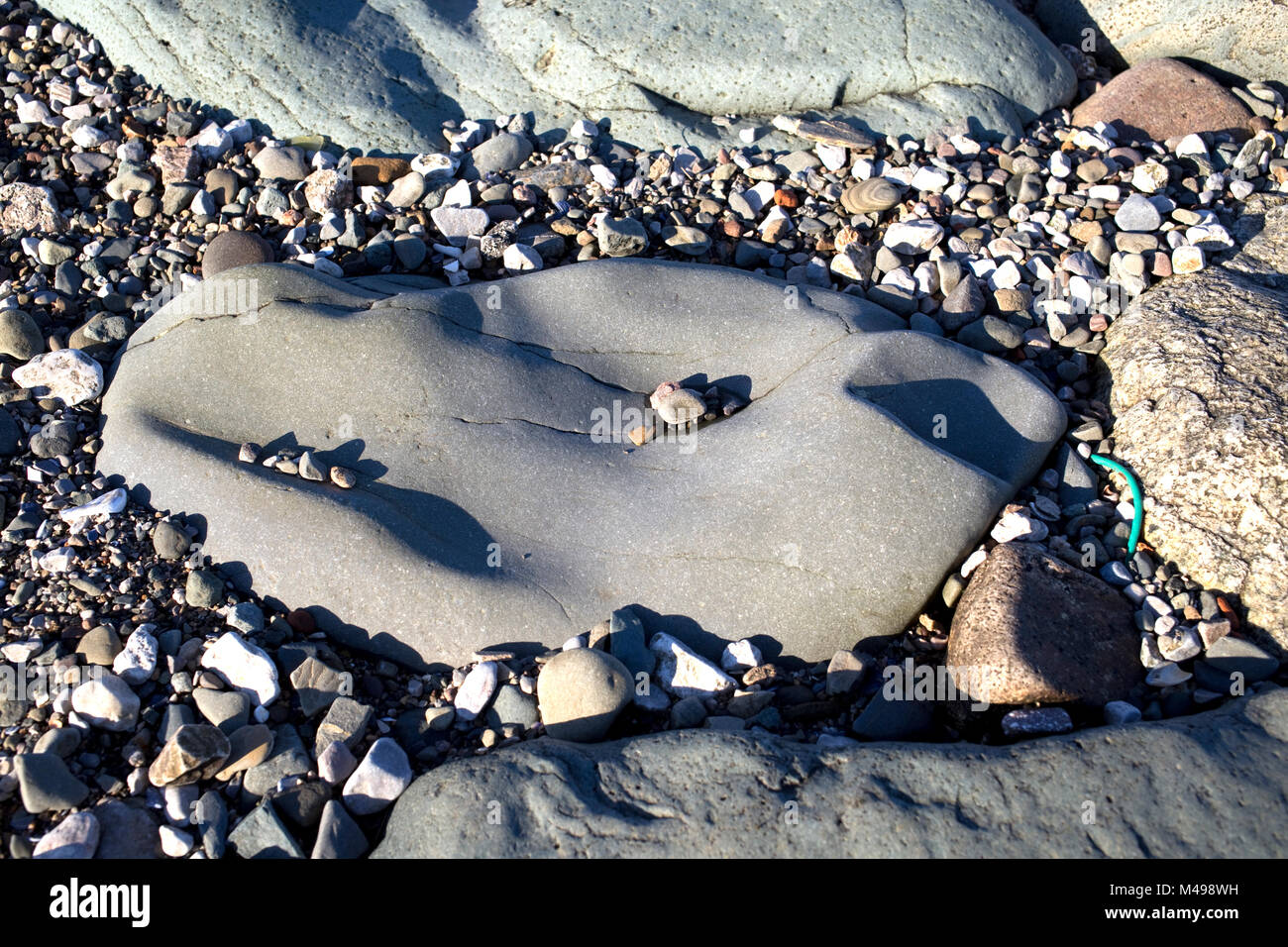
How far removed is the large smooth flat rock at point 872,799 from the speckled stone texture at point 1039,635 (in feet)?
0.92

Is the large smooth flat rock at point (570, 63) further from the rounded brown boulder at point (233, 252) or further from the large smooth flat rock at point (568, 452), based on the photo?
the large smooth flat rock at point (568, 452)

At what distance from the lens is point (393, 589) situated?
2.98 metres

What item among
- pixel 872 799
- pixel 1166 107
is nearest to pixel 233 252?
pixel 872 799

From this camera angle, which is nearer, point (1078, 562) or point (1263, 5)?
point (1078, 562)

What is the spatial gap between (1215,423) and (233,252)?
4127 mm

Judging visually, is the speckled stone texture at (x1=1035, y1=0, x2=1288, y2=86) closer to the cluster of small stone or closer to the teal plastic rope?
the teal plastic rope

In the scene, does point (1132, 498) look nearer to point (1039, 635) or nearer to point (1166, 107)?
point (1039, 635)

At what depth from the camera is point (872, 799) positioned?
2.33 m

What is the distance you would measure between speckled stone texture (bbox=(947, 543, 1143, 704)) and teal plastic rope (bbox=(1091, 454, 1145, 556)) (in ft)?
0.84

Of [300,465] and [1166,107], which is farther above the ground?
[1166,107]

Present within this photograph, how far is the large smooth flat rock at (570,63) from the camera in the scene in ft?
15.9

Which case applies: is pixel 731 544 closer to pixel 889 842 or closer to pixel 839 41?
pixel 889 842

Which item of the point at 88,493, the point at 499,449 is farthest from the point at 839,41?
the point at 88,493
